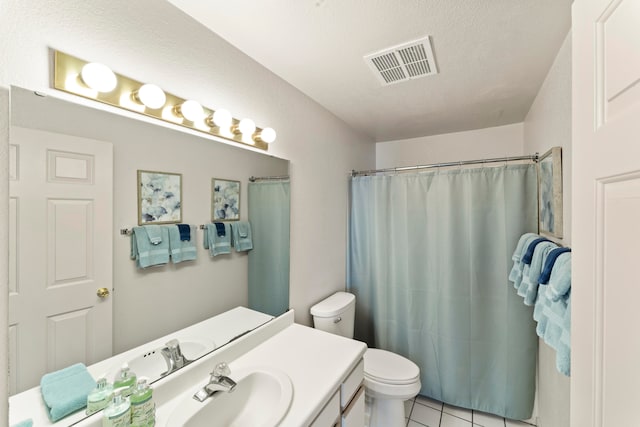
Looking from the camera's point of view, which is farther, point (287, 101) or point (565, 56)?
point (287, 101)

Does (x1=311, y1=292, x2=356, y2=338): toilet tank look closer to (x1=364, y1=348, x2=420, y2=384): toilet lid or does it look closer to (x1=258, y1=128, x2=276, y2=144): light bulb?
(x1=364, y1=348, x2=420, y2=384): toilet lid

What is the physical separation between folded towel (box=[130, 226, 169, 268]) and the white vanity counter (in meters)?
0.41

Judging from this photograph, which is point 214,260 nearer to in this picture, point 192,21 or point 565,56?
point 192,21

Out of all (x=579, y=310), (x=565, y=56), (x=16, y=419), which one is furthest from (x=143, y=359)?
(x=565, y=56)

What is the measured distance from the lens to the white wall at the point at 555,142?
118cm

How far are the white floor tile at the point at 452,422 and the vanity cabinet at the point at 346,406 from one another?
95 cm

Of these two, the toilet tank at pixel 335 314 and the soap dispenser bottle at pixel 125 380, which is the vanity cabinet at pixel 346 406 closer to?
the toilet tank at pixel 335 314

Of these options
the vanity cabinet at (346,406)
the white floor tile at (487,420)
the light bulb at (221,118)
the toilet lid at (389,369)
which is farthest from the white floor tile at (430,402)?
the light bulb at (221,118)

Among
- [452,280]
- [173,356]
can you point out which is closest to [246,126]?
[173,356]

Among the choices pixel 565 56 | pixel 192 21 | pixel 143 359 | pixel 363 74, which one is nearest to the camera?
pixel 143 359

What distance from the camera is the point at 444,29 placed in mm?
1139

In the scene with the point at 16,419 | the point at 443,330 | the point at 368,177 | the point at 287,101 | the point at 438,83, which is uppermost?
the point at 438,83

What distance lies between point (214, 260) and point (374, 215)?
4.69ft

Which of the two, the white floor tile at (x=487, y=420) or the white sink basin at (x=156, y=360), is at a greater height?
the white sink basin at (x=156, y=360)
